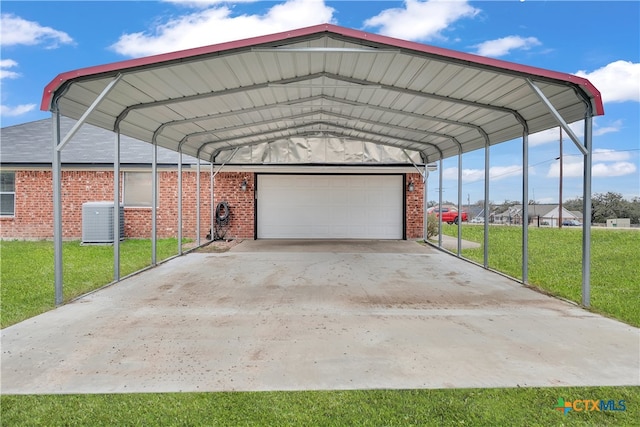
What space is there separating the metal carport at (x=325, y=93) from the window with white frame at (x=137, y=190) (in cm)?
396

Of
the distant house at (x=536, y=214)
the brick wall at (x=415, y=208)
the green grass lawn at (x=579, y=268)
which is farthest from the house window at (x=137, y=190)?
the distant house at (x=536, y=214)

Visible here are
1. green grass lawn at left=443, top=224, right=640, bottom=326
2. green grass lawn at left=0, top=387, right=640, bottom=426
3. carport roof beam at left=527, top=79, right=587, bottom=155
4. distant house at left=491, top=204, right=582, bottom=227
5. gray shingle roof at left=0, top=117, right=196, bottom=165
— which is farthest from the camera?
distant house at left=491, top=204, right=582, bottom=227

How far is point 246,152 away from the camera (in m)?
12.9

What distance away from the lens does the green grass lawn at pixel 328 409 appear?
2.60 metres

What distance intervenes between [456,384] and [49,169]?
46.6ft

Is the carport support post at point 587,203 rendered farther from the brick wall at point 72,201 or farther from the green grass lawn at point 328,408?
the brick wall at point 72,201

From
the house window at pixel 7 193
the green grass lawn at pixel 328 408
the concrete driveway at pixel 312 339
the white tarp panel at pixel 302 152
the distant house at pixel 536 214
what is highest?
the white tarp panel at pixel 302 152

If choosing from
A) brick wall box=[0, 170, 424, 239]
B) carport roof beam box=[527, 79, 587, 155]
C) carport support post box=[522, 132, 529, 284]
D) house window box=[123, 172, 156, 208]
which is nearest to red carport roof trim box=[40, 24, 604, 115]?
carport roof beam box=[527, 79, 587, 155]

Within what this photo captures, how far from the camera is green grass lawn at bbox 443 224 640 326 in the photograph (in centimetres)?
574

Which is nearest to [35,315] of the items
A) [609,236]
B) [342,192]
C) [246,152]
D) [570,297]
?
[570,297]

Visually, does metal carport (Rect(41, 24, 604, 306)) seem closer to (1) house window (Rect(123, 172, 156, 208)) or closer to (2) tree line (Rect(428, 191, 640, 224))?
(1) house window (Rect(123, 172, 156, 208))

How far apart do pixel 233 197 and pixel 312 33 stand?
9.02 meters

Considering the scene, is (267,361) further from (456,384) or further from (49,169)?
(49,169)

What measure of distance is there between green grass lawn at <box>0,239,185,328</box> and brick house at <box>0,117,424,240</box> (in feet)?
3.25
